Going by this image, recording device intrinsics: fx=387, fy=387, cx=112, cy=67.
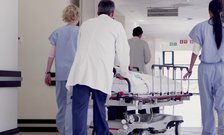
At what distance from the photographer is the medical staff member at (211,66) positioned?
4.18m

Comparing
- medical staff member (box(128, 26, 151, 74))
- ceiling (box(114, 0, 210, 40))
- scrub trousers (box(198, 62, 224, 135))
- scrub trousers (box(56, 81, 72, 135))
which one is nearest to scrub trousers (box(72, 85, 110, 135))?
scrub trousers (box(56, 81, 72, 135))

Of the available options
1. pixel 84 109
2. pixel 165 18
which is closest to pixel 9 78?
pixel 84 109

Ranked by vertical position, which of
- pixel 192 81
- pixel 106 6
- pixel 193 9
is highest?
pixel 193 9

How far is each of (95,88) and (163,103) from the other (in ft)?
4.24

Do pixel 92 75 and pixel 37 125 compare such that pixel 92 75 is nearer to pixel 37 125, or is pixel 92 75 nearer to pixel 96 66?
pixel 96 66

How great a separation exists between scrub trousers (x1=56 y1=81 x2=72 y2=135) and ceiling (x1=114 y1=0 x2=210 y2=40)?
6.17 meters

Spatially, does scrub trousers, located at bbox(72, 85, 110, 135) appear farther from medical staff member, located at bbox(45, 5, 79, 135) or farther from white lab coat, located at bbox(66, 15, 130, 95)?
medical staff member, located at bbox(45, 5, 79, 135)

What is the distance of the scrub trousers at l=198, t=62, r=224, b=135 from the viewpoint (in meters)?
4.17

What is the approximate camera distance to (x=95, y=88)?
3.33 metres

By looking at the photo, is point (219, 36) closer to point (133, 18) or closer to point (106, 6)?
point (106, 6)

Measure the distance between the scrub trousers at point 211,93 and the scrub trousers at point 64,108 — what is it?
1473 mm

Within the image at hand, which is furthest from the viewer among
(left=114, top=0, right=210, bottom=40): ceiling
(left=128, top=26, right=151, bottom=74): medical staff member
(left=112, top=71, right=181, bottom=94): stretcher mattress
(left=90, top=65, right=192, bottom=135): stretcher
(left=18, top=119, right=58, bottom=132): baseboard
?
(left=114, top=0, right=210, bottom=40): ceiling

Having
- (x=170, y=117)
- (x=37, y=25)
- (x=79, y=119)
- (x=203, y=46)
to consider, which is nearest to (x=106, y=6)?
(x=79, y=119)

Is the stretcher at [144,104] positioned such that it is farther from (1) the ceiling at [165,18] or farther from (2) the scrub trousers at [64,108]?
(1) the ceiling at [165,18]
